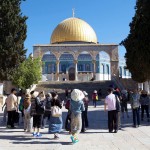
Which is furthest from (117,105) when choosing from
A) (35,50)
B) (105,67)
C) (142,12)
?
(105,67)

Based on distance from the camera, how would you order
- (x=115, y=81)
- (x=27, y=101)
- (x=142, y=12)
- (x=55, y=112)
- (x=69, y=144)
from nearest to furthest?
(x=69, y=144) → (x=55, y=112) → (x=27, y=101) → (x=142, y=12) → (x=115, y=81)

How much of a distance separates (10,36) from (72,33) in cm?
3350

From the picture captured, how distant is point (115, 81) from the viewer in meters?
37.6

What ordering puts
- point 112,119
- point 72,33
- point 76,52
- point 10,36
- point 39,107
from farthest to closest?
point 72,33 < point 76,52 < point 10,36 < point 112,119 < point 39,107

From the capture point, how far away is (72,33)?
53375 millimetres

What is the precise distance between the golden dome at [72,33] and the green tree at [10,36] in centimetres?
3156

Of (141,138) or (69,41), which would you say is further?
(69,41)

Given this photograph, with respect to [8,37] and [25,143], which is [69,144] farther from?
[8,37]

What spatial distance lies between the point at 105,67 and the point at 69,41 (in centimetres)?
1181

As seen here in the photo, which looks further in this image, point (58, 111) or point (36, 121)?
point (36, 121)

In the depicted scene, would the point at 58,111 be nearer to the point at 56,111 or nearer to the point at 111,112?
the point at 56,111

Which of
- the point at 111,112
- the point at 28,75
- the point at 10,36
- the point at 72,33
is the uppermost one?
the point at 72,33

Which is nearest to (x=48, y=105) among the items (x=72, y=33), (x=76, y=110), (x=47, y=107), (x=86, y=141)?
(x=47, y=107)

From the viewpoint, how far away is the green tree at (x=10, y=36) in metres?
20.3
